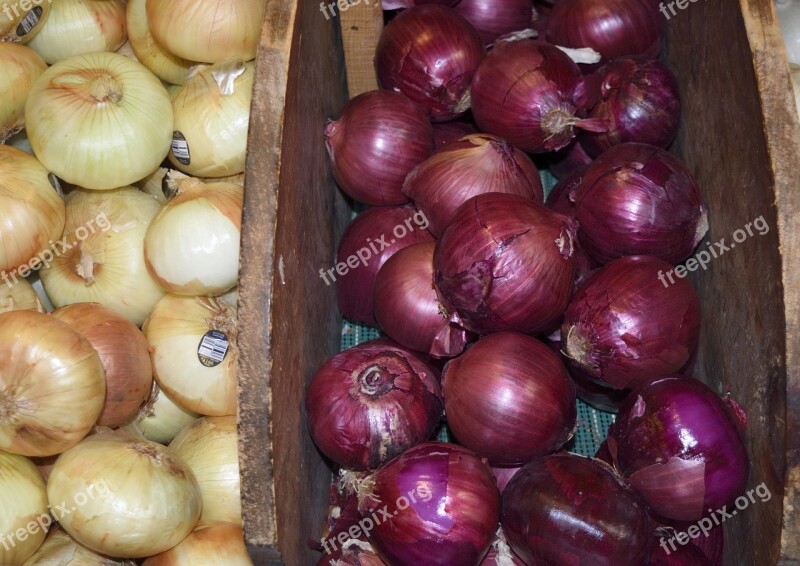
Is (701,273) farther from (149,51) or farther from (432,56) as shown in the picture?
(149,51)

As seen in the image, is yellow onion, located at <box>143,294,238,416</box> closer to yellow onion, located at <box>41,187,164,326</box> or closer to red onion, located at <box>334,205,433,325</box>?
yellow onion, located at <box>41,187,164,326</box>

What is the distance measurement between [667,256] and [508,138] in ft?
1.27

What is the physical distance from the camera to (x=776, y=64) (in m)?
1.16

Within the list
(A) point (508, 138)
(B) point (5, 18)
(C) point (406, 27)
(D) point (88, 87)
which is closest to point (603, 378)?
(A) point (508, 138)

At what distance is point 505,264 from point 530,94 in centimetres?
42

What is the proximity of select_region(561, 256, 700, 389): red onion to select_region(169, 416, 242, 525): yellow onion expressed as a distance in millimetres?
645

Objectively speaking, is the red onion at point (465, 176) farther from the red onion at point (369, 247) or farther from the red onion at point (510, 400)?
the red onion at point (510, 400)

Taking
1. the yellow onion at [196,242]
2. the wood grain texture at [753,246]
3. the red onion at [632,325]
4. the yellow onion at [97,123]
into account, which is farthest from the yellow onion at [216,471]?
the wood grain texture at [753,246]

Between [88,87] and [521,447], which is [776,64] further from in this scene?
[88,87]

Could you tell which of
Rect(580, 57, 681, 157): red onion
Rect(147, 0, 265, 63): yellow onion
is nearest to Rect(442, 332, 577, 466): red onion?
Rect(580, 57, 681, 157): red onion

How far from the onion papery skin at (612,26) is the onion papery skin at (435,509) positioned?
37.1 inches

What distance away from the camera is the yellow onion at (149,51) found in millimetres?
1602

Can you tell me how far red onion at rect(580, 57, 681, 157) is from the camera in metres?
1.46

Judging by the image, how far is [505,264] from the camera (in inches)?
45.6
